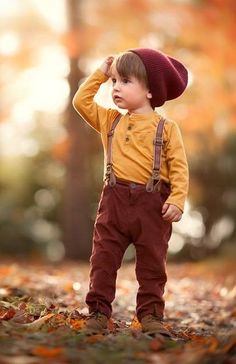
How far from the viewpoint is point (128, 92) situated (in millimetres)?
4090

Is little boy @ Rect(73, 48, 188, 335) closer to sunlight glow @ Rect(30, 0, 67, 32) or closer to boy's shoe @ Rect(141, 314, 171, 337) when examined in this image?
boy's shoe @ Rect(141, 314, 171, 337)

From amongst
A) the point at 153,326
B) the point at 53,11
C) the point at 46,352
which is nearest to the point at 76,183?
the point at 53,11

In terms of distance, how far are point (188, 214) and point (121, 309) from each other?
879 centimetres

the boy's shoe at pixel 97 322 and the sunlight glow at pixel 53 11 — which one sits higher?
the sunlight glow at pixel 53 11

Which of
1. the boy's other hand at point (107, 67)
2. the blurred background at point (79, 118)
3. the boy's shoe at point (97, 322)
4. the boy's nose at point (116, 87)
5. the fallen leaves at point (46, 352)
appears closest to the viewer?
the fallen leaves at point (46, 352)

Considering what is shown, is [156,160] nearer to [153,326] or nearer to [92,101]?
[92,101]

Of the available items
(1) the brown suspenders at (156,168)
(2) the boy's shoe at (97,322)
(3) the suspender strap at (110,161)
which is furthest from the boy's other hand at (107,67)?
(2) the boy's shoe at (97,322)

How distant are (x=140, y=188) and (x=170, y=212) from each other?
0.21 meters

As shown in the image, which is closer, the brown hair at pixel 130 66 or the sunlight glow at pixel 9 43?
the brown hair at pixel 130 66

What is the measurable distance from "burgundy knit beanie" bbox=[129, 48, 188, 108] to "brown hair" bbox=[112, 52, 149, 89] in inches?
1.0

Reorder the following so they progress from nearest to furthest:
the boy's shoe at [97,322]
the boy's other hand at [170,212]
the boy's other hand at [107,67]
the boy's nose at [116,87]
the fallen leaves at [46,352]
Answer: the fallen leaves at [46,352] → the boy's shoe at [97,322] → the boy's other hand at [170,212] → the boy's nose at [116,87] → the boy's other hand at [107,67]

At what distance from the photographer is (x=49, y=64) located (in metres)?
12.3

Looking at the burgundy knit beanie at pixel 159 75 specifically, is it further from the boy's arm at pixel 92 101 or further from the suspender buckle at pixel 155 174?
the suspender buckle at pixel 155 174

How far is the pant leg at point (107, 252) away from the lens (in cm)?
404
